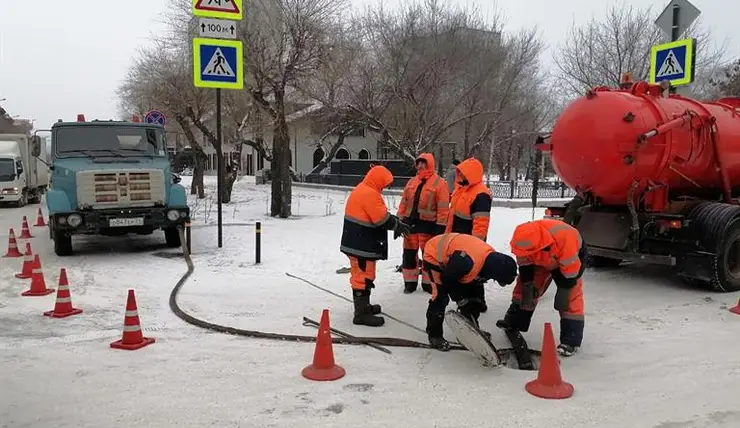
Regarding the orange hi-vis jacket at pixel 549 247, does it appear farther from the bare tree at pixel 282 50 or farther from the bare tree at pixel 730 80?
the bare tree at pixel 730 80

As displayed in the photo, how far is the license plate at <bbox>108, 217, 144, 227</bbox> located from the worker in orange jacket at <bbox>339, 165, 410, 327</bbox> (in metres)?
5.35

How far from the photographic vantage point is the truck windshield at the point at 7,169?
21.6m

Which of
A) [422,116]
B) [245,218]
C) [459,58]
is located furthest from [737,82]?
[245,218]

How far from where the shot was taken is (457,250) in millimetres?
4871

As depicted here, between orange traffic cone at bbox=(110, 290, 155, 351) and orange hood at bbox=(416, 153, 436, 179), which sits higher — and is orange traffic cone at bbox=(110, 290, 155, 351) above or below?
below

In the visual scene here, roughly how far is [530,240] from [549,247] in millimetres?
251

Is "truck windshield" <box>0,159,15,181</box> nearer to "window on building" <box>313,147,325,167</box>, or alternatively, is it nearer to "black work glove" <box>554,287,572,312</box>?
"black work glove" <box>554,287,572,312</box>

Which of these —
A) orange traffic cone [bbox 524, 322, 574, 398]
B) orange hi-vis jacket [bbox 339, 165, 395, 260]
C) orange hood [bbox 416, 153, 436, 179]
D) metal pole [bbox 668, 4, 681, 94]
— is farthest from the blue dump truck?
metal pole [bbox 668, 4, 681, 94]

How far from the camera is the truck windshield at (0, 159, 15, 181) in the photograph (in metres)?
21.6

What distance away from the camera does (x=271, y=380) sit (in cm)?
467

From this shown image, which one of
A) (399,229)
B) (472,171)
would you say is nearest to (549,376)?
(399,229)

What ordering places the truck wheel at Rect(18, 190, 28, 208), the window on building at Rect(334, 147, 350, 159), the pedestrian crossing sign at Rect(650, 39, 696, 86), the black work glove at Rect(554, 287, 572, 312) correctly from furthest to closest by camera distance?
the window on building at Rect(334, 147, 350, 159), the truck wheel at Rect(18, 190, 28, 208), the pedestrian crossing sign at Rect(650, 39, 696, 86), the black work glove at Rect(554, 287, 572, 312)

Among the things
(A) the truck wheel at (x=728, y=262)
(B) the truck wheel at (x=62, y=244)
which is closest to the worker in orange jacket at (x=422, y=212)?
(A) the truck wheel at (x=728, y=262)

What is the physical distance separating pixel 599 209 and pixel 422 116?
1004cm
